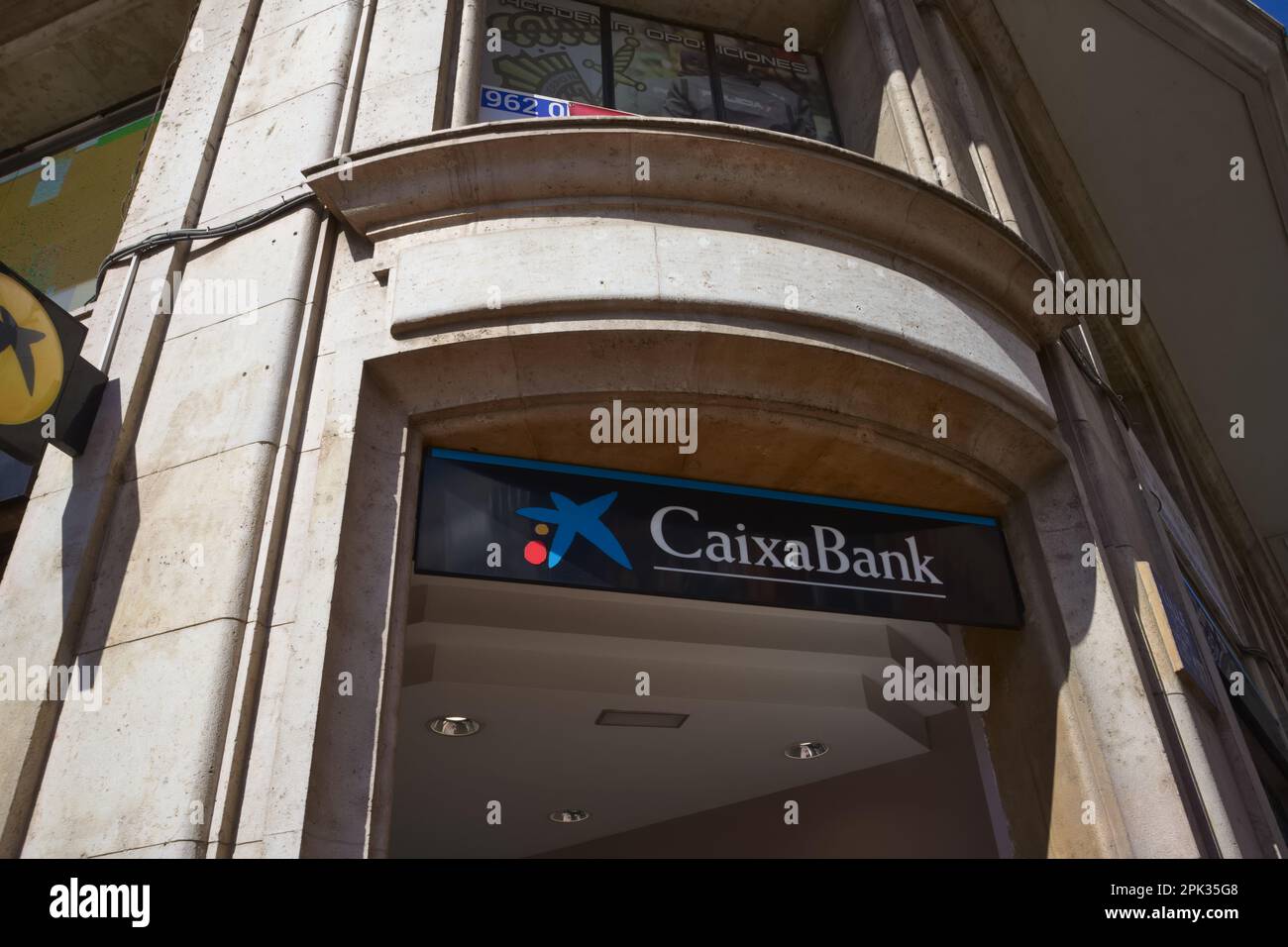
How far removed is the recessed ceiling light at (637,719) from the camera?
8.07 metres

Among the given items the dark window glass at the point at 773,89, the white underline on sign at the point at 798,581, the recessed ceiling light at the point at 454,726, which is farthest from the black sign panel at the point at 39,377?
the dark window glass at the point at 773,89

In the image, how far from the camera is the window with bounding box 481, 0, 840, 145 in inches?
273

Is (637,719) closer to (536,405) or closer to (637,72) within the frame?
(536,405)

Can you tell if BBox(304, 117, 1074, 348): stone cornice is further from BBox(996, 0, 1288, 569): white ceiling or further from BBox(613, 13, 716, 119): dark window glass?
BBox(996, 0, 1288, 569): white ceiling

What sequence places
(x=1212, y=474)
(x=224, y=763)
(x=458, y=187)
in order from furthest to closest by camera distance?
(x=1212, y=474), (x=458, y=187), (x=224, y=763)

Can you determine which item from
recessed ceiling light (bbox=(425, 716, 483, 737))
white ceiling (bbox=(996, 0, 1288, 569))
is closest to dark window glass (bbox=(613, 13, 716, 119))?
white ceiling (bbox=(996, 0, 1288, 569))

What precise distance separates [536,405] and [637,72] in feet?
11.9

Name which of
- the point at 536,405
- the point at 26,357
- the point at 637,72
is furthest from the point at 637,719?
the point at 26,357

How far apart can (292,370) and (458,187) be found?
1.31 metres

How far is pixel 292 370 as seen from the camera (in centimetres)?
486

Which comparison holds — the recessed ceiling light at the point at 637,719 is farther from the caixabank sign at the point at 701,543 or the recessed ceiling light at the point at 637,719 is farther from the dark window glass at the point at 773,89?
the dark window glass at the point at 773,89
